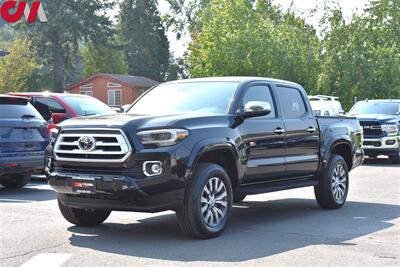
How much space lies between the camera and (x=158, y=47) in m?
84.7

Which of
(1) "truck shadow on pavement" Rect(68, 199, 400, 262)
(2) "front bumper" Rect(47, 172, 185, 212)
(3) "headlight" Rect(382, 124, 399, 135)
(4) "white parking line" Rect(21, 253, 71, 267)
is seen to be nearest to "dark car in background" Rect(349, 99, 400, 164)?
(3) "headlight" Rect(382, 124, 399, 135)

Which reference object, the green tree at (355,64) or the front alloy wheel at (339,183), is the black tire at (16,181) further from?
the green tree at (355,64)

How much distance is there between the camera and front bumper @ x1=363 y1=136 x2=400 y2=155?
18.5 m

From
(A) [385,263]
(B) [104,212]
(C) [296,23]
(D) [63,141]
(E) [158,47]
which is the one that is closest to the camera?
(A) [385,263]

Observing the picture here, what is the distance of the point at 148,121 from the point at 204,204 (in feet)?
3.58

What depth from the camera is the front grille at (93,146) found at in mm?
6828

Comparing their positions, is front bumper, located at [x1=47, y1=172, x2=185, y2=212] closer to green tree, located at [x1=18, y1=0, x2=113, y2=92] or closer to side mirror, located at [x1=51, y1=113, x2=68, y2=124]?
side mirror, located at [x1=51, y1=113, x2=68, y2=124]

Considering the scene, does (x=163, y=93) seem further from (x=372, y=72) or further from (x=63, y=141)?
(x=372, y=72)

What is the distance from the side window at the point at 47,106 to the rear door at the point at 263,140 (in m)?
6.32

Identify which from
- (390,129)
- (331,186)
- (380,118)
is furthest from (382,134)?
(331,186)

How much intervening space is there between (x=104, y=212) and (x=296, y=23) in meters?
42.6

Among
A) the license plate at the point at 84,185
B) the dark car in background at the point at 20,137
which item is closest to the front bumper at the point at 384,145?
the dark car in background at the point at 20,137

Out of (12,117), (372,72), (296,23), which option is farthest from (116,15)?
(12,117)

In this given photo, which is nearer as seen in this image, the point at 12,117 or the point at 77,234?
the point at 77,234
